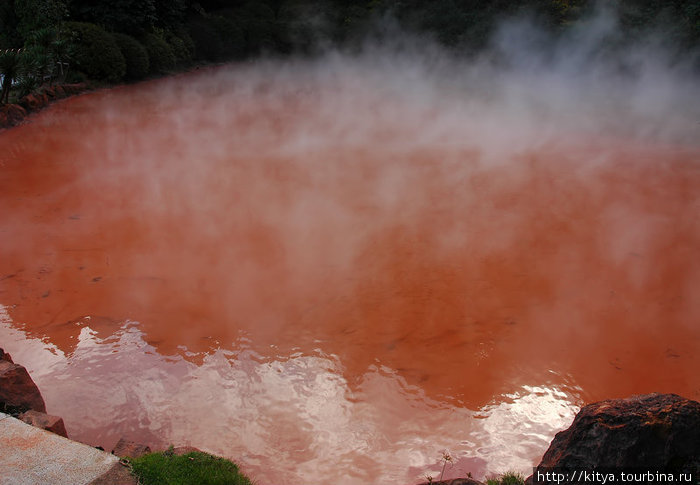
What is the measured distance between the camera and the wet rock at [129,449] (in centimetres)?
235

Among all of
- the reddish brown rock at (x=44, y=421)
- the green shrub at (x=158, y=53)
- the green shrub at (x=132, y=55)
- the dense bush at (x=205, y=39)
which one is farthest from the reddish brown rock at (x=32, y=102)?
the reddish brown rock at (x=44, y=421)

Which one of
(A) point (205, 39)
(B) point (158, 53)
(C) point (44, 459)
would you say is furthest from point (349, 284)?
(A) point (205, 39)

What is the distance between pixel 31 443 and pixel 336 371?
1666mm

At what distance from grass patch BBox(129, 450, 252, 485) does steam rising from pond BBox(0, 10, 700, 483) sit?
25 centimetres

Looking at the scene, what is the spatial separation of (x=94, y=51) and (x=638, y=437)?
506 inches

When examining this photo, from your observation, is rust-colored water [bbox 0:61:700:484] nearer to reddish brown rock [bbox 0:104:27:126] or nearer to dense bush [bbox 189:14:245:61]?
reddish brown rock [bbox 0:104:27:126]

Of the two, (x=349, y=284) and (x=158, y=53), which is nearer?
(x=349, y=284)

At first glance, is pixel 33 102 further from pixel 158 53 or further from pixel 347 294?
pixel 347 294

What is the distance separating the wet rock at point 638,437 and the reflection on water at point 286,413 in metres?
0.73

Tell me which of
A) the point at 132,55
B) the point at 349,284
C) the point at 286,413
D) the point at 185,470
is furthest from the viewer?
the point at 132,55

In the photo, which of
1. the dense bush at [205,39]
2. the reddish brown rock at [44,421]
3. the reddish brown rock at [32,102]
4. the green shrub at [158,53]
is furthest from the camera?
the dense bush at [205,39]

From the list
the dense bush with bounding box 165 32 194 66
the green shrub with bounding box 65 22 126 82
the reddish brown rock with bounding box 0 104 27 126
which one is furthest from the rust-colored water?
the dense bush with bounding box 165 32 194 66

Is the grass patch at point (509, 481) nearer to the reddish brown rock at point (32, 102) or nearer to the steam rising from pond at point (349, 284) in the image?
the steam rising from pond at point (349, 284)

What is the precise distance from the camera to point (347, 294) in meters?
3.90
